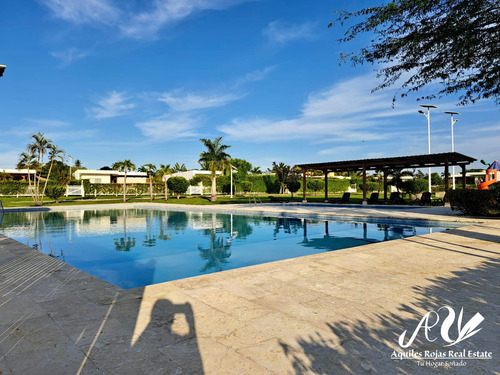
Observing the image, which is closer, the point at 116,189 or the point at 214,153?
the point at 214,153

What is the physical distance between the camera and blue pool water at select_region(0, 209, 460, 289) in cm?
770

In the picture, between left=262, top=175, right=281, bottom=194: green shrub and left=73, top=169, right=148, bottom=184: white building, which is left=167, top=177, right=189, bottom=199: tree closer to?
left=73, top=169, right=148, bottom=184: white building

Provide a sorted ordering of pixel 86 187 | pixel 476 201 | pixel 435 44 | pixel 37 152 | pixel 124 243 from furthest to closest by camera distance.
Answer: pixel 86 187
pixel 37 152
pixel 476 201
pixel 124 243
pixel 435 44

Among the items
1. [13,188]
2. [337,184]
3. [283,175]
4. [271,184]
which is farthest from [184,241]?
[337,184]

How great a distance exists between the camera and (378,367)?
2.27 metres

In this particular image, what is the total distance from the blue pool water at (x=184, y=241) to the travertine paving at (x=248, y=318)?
2353 millimetres

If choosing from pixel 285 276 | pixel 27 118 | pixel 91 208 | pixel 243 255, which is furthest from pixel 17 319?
pixel 27 118

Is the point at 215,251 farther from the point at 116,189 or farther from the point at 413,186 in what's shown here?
the point at 116,189

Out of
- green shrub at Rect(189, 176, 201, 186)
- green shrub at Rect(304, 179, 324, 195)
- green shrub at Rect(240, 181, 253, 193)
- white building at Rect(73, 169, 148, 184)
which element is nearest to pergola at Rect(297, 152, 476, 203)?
green shrub at Rect(240, 181, 253, 193)

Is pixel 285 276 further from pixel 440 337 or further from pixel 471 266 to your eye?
pixel 471 266

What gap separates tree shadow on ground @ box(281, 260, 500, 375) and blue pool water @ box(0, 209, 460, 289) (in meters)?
4.59

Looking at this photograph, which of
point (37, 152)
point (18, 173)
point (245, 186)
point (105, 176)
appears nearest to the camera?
point (37, 152)

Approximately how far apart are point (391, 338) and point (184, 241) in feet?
29.2

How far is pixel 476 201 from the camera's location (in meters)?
13.2
